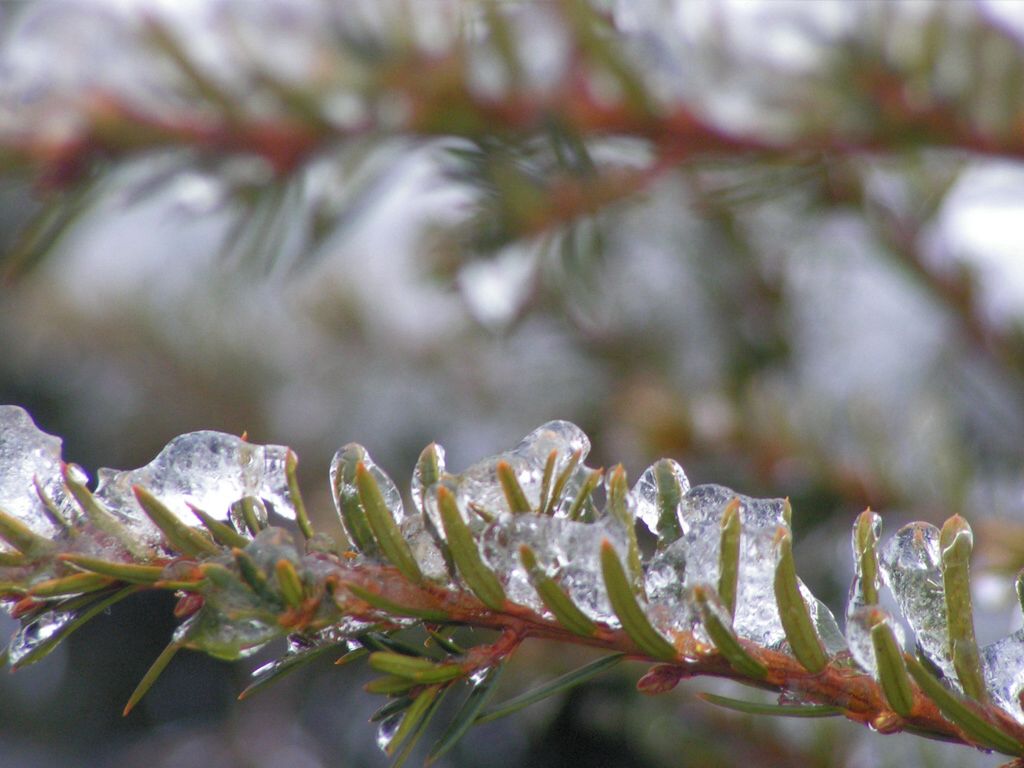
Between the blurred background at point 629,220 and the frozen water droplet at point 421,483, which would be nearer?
the frozen water droplet at point 421,483

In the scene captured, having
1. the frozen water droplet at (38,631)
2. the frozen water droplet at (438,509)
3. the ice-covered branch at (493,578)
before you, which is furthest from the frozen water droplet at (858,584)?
the frozen water droplet at (38,631)

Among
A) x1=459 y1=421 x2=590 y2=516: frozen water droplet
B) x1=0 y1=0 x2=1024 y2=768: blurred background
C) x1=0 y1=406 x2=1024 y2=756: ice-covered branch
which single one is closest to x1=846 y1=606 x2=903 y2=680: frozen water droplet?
x1=0 y1=406 x2=1024 y2=756: ice-covered branch

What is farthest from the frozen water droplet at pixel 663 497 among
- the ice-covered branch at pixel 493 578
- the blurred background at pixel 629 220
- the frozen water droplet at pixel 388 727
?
the blurred background at pixel 629 220

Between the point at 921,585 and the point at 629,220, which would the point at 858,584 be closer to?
the point at 921,585

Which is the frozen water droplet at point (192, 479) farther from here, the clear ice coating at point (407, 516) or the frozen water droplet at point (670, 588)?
the frozen water droplet at point (670, 588)

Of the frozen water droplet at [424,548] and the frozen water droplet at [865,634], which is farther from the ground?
the frozen water droplet at [424,548]

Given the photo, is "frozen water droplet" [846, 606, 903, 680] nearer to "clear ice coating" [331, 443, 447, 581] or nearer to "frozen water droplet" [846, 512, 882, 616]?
"frozen water droplet" [846, 512, 882, 616]

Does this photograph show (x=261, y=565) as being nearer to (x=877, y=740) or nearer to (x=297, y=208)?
(x=297, y=208)

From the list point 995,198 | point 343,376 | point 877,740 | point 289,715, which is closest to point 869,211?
point 995,198
